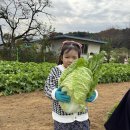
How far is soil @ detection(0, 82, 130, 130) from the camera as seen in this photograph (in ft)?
19.4

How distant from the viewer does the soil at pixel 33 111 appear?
5.92 m

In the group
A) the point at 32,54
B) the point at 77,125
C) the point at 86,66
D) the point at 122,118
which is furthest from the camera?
the point at 32,54

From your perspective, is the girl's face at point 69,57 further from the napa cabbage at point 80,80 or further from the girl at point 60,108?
the napa cabbage at point 80,80

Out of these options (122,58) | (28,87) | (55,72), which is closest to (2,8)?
(122,58)

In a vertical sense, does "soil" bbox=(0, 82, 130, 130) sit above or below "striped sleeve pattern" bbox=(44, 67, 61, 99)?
below

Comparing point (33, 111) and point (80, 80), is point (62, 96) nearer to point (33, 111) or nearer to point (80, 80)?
point (80, 80)

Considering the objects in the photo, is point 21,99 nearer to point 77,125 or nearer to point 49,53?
point 77,125

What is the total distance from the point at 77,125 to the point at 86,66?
63 centimetres

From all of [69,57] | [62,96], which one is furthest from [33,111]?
[62,96]

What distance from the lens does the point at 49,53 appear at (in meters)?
23.4

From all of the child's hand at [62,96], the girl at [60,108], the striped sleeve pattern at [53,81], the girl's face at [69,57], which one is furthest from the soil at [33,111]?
the child's hand at [62,96]

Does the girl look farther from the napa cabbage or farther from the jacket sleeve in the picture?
the napa cabbage

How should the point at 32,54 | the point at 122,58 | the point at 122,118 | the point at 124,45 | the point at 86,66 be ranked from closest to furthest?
the point at 122,118 < the point at 86,66 < the point at 32,54 < the point at 122,58 < the point at 124,45

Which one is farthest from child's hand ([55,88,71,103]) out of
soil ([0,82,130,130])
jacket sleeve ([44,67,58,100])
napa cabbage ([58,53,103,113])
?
soil ([0,82,130,130])
